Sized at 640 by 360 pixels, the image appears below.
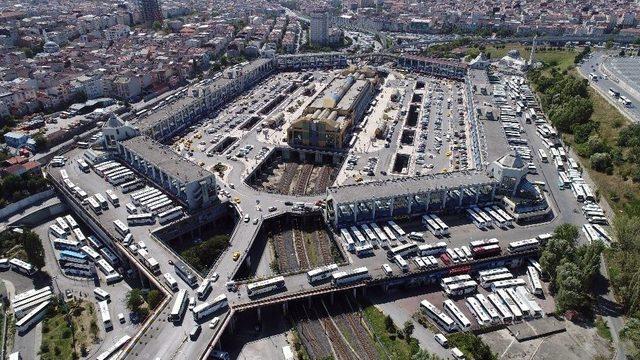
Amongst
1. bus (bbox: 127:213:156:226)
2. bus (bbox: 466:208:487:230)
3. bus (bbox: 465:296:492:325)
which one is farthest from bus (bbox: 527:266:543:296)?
bus (bbox: 127:213:156:226)

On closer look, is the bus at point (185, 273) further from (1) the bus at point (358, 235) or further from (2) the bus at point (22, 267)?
(1) the bus at point (358, 235)

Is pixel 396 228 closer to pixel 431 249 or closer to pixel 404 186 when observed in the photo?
pixel 431 249

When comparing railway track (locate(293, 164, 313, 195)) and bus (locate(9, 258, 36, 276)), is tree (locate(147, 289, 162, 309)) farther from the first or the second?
railway track (locate(293, 164, 313, 195))

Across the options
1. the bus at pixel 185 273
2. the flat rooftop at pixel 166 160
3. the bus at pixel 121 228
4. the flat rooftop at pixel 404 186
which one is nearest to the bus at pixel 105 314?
the bus at pixel 185 273

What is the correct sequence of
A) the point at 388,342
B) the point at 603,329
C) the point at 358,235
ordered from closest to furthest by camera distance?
1. the point at 388,342
2. the point at 603,329
3. the point at 358,235

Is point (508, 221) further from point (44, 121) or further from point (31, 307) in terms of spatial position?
point (44, 121)

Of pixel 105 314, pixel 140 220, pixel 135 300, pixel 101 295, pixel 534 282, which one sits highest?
pixel 140 220

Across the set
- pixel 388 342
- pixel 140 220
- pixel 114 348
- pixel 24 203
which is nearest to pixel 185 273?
pixel 114 348

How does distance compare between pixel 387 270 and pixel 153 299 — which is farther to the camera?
pixel 387 270
